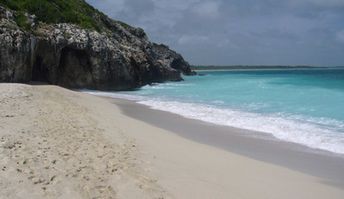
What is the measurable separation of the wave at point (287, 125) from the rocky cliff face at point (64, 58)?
455 inches

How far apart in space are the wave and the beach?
888 mm

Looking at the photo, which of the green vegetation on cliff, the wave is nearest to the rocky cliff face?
the green vegetation on cliff

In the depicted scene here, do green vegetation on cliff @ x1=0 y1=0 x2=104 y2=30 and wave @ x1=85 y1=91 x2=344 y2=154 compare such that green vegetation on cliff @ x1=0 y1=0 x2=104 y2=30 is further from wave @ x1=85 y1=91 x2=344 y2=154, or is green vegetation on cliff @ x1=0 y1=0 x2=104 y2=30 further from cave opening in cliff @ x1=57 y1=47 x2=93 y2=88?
wave @ x1=85 y1=91 x2=344 y2=154

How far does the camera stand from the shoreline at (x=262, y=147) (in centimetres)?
831

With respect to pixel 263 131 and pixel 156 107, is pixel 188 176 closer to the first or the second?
pixel 263 131

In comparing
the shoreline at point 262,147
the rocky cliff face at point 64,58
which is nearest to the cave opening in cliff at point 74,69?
the rocky cliff face at point 64,58

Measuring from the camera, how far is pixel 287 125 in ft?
45.4

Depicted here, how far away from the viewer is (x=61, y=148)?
7.70m

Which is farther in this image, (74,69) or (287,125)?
(74,69)

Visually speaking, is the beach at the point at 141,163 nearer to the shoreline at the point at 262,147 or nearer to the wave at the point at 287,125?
the shoreline at the point at 262,147

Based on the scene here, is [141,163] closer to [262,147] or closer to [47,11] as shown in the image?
[262,147]

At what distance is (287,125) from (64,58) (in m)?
22.5

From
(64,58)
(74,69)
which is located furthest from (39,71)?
(74,69)

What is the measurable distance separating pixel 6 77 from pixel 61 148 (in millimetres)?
18352
